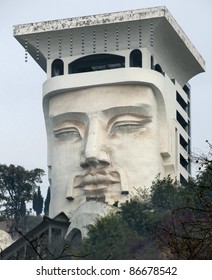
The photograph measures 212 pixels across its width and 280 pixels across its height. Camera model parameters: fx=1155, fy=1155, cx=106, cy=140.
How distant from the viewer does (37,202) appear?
239 ft

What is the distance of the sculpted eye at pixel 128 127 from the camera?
6319cm

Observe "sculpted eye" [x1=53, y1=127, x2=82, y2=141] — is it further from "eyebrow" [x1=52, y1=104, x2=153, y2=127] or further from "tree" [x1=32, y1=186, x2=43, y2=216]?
"tree" [x1=32, y1=186, x2=43, y2=216]

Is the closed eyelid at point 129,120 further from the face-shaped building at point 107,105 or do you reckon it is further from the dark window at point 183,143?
the dark window at point 183,143

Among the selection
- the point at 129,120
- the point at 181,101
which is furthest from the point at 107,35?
the point at 181,101

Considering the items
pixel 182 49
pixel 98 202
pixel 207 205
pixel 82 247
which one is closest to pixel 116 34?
pixel 182 49

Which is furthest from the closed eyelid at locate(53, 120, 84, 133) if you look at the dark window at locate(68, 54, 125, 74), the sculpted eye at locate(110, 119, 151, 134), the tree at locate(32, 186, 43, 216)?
the tree at locate(32, 186, 43, 216)

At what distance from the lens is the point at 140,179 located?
2452 inches

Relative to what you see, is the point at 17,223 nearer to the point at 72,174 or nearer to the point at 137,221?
the point at 72,174

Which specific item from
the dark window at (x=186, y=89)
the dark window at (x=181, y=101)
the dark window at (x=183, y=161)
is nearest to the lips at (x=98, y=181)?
the dark window at (x=183, y=161)

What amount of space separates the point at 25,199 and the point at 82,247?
17682 millimetres

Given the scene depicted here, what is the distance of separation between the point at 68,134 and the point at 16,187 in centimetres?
655

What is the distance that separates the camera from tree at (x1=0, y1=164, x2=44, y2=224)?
6912 centimetres

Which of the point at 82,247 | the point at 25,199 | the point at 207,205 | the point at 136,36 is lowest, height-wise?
the point at 207,205
